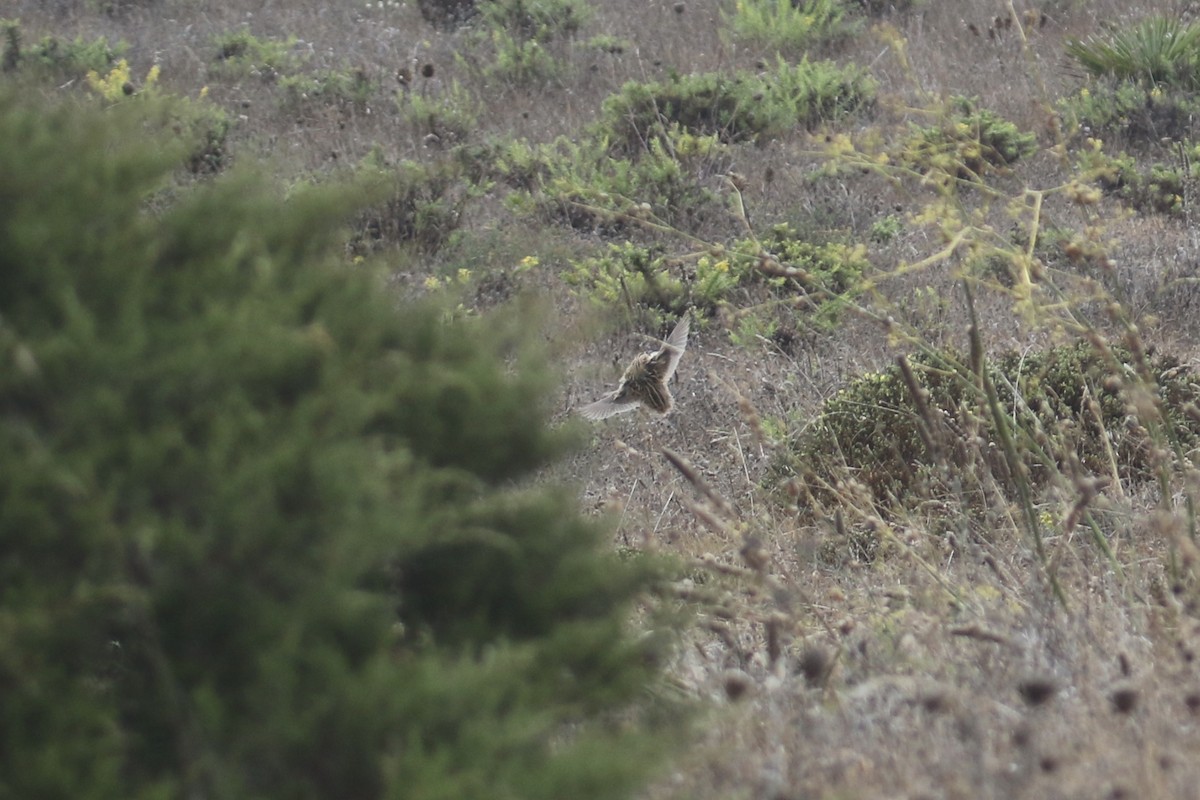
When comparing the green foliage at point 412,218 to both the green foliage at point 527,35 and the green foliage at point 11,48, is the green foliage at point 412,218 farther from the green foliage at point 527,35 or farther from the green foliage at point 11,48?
the green foliage at point 11,48

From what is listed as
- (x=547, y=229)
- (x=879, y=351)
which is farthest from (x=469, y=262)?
(x=879, y=351)

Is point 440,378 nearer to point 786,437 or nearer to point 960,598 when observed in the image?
point 960,598

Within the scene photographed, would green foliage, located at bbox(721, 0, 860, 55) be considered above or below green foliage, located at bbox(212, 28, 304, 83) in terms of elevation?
below

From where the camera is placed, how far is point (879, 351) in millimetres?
5852

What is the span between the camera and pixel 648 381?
14.3 ft

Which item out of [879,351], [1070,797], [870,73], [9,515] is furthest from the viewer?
[870,73]

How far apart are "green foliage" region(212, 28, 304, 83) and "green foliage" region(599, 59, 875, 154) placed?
129 inches

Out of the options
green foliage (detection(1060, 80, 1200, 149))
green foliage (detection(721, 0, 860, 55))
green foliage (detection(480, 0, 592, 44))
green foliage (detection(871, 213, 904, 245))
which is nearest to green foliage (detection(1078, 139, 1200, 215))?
green foliage (detection(1060, 80, 1200, 149))

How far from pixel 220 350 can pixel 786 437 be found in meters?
3.37

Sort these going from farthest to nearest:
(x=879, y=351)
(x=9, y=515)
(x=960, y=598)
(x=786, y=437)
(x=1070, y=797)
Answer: (x=879, y=351)
(x=786, y=437)
(x=960, y=598)
(x=1070, y=797)
(x=9, y=515)

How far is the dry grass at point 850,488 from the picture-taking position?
6.21 feet

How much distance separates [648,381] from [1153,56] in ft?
21.5

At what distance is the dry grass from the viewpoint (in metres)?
1.89

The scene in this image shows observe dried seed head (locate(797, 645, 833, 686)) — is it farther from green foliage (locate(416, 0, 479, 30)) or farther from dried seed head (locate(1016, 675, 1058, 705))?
green foliage (locate(416, 0, 479, 30))
